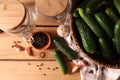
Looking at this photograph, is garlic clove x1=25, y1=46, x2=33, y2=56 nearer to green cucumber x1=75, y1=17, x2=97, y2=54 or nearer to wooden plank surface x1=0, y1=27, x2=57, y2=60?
wooden plank surface x1=0, y1=27, x2=57, y2=60

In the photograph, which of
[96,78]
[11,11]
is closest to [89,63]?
[96,78]

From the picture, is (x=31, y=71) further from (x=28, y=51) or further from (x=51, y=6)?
(x=51, y=6)

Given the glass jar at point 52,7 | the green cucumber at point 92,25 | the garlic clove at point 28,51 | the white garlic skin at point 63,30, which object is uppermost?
the glass jar at point 52,7

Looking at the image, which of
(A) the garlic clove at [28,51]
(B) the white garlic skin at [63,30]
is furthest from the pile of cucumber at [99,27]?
(A) the garlic clove at [28,51]

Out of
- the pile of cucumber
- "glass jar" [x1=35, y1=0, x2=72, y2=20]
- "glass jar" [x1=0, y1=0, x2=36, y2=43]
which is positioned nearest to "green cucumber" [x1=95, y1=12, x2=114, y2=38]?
the pile of cucumber

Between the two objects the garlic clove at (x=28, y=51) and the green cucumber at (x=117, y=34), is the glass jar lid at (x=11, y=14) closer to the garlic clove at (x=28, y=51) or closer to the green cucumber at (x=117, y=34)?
the garlic clove at (x=28, y=51)

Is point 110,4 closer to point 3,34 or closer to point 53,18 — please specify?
point 53,18

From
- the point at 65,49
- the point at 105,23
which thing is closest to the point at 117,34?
the point at 105,23
